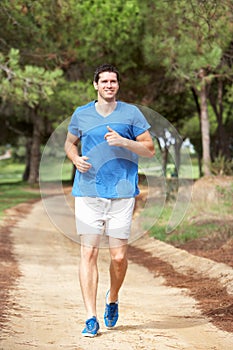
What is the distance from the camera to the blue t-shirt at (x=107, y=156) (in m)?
6.76

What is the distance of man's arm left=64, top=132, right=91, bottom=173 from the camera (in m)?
6.66

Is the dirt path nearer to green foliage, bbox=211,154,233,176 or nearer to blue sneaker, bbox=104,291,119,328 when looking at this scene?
blue sneaker, bbox=104,291,119,328

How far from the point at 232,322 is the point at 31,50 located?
77.9 ft

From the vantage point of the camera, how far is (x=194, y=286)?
1033 cm

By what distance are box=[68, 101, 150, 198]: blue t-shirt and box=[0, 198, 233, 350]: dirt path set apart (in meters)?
1.25

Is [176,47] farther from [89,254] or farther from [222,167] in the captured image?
[89,254]

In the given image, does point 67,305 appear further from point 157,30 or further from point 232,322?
point 157,30

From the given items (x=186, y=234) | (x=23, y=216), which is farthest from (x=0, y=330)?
(x=23, y=216)

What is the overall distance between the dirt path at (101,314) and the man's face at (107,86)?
6.71 feet

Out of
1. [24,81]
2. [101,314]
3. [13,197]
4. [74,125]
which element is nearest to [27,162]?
[13,197]

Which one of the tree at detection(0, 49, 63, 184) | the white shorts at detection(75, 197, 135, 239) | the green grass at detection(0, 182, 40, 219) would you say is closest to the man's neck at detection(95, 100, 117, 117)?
the white shorts at detection(75, 197, 135, 239)

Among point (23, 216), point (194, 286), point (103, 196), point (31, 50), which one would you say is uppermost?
point (31, 50)

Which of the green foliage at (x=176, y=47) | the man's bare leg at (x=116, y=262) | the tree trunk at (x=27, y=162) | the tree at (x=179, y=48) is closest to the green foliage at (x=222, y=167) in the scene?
the tree at (x=179, y=48)

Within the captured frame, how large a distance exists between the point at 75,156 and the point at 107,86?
2.20 ft
